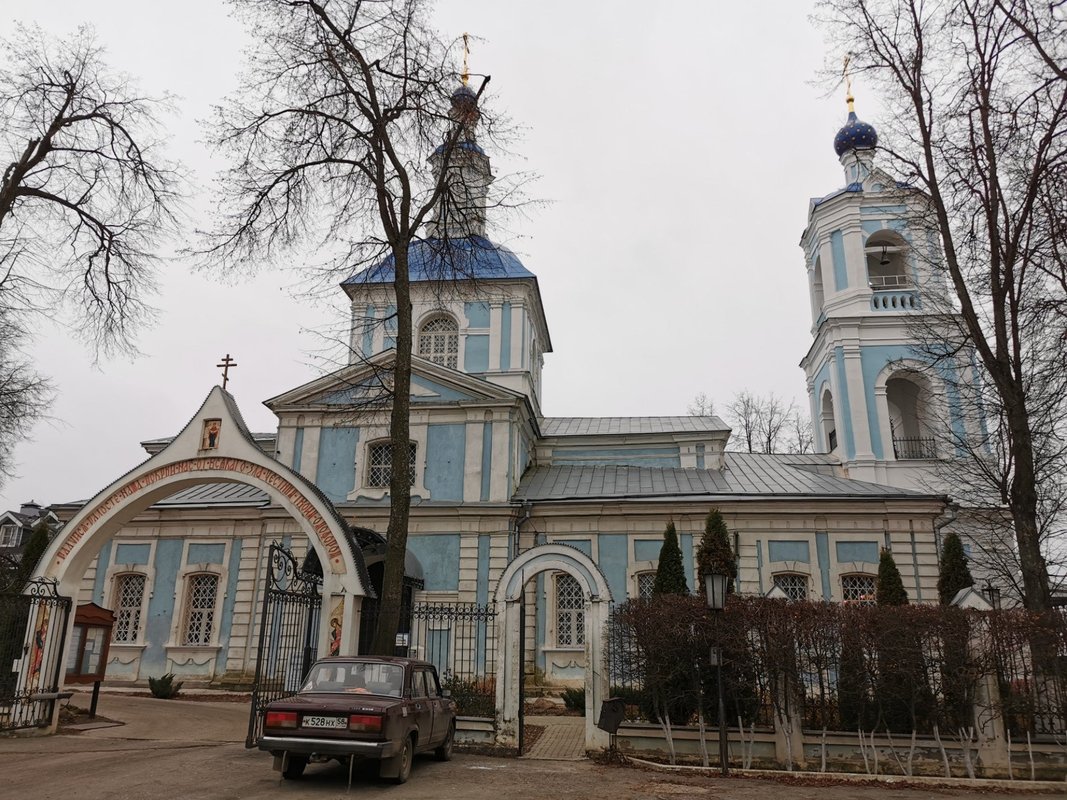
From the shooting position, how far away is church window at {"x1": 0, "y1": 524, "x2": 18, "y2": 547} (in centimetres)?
3853

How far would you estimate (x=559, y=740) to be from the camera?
1296cm

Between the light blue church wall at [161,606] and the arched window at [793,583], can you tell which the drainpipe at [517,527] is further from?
the light blue church wall at [161,606]

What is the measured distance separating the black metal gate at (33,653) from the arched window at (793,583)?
15450 millimetres

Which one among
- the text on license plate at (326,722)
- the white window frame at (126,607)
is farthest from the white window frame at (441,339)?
the text on license plate at (326,722)

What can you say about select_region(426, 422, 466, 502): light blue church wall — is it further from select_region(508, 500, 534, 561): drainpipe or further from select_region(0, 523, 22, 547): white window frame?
select_region(0, 523, 22, 547): white window frame

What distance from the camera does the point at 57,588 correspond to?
41.4 ft

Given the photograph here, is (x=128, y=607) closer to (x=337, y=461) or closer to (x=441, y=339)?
(x=337, y=461)

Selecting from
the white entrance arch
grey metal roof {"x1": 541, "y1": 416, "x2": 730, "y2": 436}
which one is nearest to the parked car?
the white entrance arch

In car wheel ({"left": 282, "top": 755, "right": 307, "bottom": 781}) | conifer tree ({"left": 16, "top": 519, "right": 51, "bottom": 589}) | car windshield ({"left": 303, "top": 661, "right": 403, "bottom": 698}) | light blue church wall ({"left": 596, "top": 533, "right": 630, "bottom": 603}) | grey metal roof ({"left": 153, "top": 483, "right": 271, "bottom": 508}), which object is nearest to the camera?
car wheel ({"left": 282, "top": 755, "right": 307, "bottom": 781})

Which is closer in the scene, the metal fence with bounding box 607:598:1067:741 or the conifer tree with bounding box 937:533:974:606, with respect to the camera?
the metal fence with bounding box 607:598:1067:741

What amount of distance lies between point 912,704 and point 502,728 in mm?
5665

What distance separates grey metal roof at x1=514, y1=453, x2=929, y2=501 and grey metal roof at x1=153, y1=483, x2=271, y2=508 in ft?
23.8

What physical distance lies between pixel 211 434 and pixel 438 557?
26.6 ft

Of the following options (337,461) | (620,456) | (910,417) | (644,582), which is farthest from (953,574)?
(337,461)
